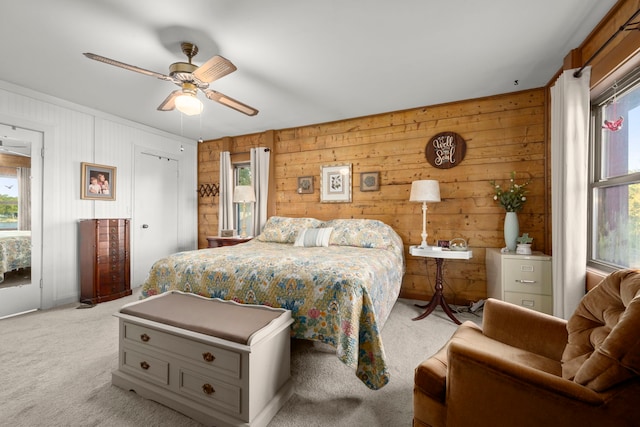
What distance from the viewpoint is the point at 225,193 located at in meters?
4.95

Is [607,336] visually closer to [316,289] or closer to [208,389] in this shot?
[316,289]

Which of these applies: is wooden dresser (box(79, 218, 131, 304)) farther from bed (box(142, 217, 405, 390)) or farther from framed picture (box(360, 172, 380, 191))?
framed picture (box(360, 172, 380, 191))

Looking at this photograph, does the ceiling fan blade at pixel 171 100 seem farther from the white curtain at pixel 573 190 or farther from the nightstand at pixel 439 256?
the white curtain at pixel 573 190

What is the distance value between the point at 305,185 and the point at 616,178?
3.28 m

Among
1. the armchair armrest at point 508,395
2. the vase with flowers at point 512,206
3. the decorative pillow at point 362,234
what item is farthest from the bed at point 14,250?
the vase with flowers at point 512,206

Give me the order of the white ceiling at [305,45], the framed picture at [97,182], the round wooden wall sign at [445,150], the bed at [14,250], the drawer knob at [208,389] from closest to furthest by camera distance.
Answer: the drawer knob at [208,389] < the white ceiling at [305,45] < the bed at [14,250] < the round wooden wall sign at [445,150] < the framed picture at [97,182]

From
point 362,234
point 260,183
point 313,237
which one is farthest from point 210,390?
point 260,183

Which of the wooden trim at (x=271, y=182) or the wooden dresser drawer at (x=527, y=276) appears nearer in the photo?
the wooden dresser drawer at (x=527, y=276)

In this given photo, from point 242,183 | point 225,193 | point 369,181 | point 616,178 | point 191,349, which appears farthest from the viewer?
point 242,183

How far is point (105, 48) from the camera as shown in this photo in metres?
2.35

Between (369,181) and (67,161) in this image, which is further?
(369,181)

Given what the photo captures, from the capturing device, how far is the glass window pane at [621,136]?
1962mm

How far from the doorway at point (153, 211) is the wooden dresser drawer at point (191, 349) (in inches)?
119

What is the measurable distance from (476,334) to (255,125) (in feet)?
12.9
